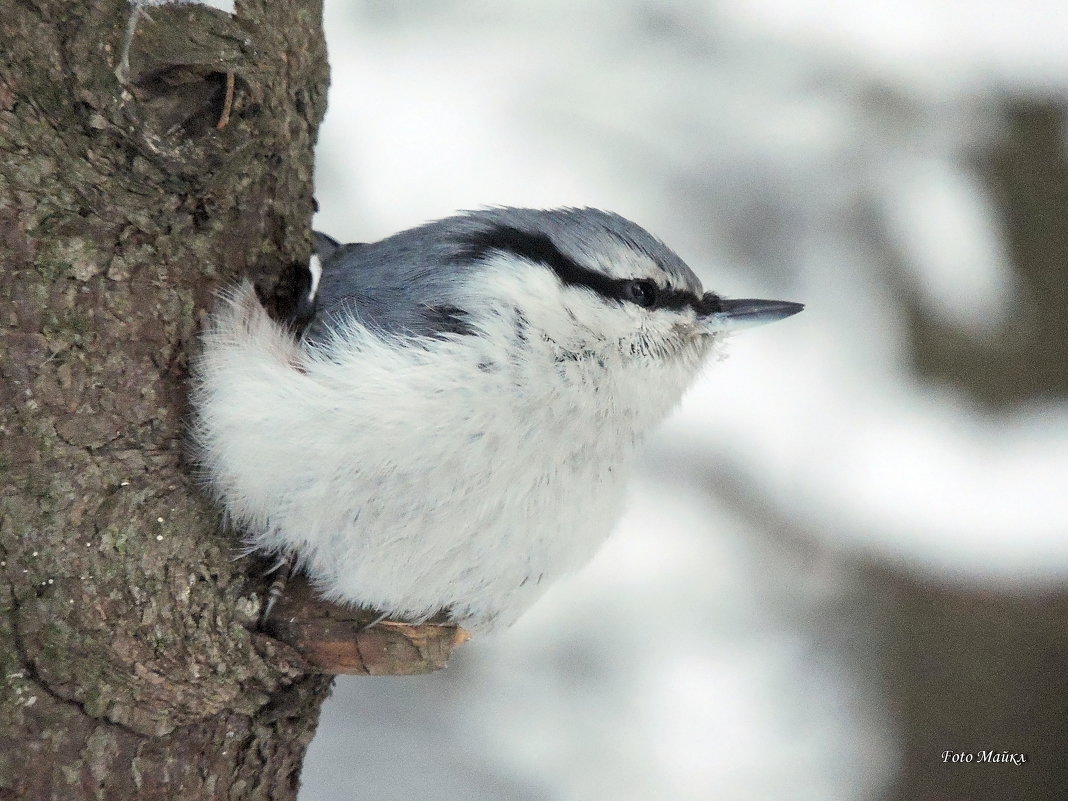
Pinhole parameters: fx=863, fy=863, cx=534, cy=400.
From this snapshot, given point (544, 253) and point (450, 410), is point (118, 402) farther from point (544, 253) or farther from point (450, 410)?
point (544, 253)

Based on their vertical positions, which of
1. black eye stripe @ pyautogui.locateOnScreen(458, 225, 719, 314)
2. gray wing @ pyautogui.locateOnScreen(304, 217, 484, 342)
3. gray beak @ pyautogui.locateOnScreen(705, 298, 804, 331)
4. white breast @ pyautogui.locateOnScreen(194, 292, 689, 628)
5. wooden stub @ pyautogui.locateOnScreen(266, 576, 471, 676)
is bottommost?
wooden stub @ pyautogui.locateOnScreen(266, 576, 471, 676)

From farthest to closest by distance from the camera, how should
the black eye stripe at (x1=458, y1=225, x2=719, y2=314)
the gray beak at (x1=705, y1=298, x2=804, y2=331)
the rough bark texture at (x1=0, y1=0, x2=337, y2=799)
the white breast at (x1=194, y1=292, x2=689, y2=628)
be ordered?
the gray beak at (x1=705, y1=298, x2=804, y2=331), the black eye stripe at (x1=458, y1=225, x2=719, y2=314), the white breast at (x1=194, y1=292, x2=689, y2=628), the rough bark texture at (x1=0, y1=0, x2=337, y2=799)

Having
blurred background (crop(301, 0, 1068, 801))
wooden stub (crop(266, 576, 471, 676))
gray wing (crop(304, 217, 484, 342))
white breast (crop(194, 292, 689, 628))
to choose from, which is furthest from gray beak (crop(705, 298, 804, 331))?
blurred background (crop(301, 0, 1068, 801))

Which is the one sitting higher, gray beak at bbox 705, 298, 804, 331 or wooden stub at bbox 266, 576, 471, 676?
gray beak at bbox 705, 298, 804, 331

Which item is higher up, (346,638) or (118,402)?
(118,402)

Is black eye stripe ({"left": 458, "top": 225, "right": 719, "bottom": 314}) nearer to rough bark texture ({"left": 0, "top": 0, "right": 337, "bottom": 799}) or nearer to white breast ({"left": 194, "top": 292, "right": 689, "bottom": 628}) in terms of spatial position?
white breast ({"left": 194, "top": 292, "right": 689, "bottom": 628})

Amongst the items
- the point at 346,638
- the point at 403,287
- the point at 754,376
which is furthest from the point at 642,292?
the point at 754,376
